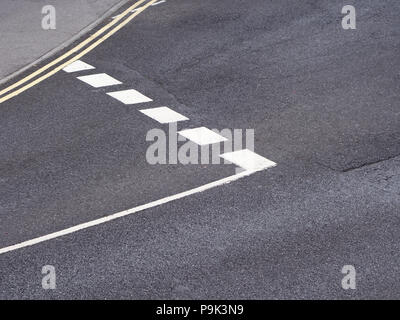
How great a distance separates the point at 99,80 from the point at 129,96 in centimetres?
111

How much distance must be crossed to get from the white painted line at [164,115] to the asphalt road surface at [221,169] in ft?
0.51

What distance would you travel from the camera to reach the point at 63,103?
51.4 ft

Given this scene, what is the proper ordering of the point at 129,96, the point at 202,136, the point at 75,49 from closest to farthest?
the point at 202,136 → the point at 129,96 → the point at 75,49

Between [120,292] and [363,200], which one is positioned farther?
[363,200]

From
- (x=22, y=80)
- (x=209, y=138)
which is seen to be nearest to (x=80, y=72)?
(x=22, y=80)

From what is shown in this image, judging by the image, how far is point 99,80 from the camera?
1661 cm

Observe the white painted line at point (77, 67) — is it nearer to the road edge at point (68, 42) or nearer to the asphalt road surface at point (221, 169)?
the asphalt road surface at point (221, 169)

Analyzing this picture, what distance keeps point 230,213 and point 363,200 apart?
1.92m

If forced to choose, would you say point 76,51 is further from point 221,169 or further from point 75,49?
point 221,169

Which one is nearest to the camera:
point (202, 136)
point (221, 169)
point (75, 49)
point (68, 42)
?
point (221, 169)

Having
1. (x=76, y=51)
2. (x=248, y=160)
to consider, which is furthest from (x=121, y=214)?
(x=76, y=51)

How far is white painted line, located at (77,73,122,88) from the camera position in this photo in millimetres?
16406

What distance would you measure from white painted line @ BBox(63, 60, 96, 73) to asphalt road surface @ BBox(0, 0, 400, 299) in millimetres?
211
